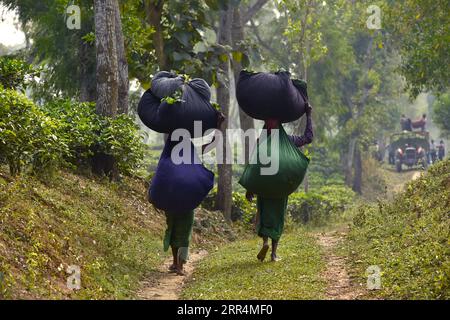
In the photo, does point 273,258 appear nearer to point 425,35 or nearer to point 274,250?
point 274,250

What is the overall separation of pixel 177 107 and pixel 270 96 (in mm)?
1339

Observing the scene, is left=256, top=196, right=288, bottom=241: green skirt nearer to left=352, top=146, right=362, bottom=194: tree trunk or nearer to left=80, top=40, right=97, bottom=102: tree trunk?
left=80, top=40, right=97, bottom=102: tree trunk

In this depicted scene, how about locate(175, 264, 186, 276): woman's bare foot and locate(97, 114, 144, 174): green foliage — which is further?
locate(97, 114, 144, 174): green foliage

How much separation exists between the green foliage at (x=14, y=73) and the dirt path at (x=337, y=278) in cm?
572

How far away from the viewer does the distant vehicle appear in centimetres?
3859

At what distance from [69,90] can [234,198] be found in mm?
5041

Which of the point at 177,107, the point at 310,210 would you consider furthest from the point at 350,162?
the point at 177,107

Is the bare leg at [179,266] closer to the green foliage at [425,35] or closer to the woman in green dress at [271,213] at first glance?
the woman in green dress at [271,213]

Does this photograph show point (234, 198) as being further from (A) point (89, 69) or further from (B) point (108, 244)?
(B) point (108, 244)

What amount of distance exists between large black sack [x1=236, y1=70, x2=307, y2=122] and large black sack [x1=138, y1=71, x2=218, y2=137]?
572mm

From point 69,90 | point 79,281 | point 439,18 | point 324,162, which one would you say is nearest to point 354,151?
point 324,162

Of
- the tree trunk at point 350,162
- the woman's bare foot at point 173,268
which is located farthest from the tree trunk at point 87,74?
the tree trunk at point 350,162

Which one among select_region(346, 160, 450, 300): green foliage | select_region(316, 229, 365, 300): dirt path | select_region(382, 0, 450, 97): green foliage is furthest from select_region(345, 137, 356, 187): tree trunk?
select_region(316, 229, 365, 300): dirt path

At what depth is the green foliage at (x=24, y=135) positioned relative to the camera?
35.3ft
